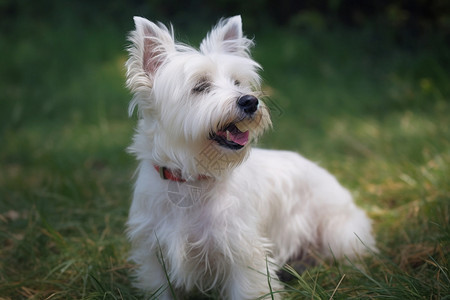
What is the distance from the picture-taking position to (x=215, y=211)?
254 centimetres

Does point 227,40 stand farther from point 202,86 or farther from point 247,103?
point 247,103

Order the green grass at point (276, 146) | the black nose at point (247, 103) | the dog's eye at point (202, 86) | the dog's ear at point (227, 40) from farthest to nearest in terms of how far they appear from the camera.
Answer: the green grass at point (276, 146)
the dog's ear at point (227, 40)
the dog's eye at point (202, 86)
the black nose at point (247, 103)

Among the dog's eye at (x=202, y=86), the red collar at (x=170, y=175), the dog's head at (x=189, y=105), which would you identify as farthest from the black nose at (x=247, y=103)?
the red collar at (x=170, y=175)

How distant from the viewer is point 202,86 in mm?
2545

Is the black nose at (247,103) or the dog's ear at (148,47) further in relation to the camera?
the dog's ear at (148,47)

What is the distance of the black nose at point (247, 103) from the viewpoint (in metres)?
2.39

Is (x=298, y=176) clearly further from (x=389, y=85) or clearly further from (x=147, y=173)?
(x=389, y=85)

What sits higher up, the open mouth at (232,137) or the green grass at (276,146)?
the open mouth at (232,137)

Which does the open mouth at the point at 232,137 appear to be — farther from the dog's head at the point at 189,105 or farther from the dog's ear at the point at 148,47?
the dog's ear at the point at 148,47

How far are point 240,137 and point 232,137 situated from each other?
0.14ft

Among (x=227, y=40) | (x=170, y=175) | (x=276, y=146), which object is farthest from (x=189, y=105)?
(x=276, y=146)

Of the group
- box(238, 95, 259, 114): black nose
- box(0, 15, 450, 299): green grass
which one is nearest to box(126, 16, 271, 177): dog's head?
box(238, 95, 259, 114): black nose

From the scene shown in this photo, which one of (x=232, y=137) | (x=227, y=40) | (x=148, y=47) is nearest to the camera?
(x=232, y=137)

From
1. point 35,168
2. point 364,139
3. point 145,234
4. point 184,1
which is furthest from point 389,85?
point 145,234
